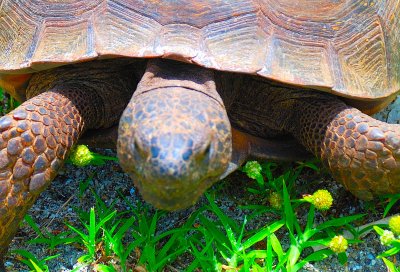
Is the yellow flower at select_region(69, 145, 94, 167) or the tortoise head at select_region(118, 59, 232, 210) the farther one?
the yellow flower at select_region(69, 145, 94, 167)

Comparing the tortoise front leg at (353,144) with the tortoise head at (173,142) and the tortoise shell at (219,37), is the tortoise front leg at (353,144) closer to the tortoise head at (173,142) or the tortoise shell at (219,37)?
the tortoise shell at (219,37)

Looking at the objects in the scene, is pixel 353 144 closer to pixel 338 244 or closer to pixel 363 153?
pixel 363 153

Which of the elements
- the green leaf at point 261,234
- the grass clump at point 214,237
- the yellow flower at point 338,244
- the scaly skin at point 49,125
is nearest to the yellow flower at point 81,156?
the scaly skin at point 49,125

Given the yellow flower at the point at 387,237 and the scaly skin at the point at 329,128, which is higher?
the scaly skin at the point at 329,128

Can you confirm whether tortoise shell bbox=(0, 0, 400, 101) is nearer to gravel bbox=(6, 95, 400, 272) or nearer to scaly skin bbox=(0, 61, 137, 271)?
scaly skin bbox=(0, 61, 137, 271)

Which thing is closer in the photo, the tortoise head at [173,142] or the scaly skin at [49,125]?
the tortoise head at [173,142]

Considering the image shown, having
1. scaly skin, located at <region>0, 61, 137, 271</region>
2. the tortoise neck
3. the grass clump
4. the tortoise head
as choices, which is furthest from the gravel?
the tortoise neck
